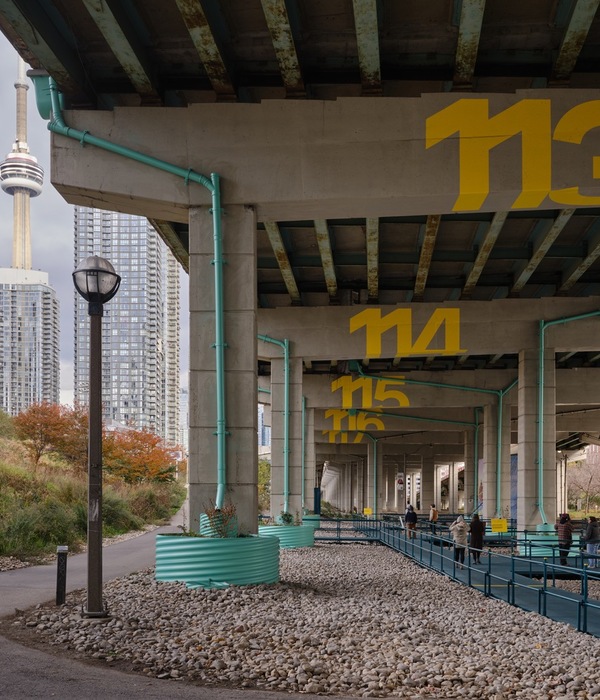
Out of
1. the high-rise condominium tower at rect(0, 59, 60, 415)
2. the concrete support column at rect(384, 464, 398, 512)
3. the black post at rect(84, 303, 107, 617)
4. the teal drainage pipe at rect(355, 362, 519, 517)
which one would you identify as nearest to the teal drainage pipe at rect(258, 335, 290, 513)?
the teal drainage pipe at rect(355, 362, 519, 517)

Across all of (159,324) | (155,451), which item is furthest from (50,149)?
(159,324)

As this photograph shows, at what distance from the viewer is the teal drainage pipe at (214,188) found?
1384cm

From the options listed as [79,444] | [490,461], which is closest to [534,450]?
[490,461]

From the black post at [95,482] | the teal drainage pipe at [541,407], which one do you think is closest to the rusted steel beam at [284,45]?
the black post at [95,482]

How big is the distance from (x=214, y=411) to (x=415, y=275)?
13800mm

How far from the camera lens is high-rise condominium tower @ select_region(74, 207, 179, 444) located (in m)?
165

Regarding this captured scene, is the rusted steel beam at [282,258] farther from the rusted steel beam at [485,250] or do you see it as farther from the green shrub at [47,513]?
the green shrub at [47,513]

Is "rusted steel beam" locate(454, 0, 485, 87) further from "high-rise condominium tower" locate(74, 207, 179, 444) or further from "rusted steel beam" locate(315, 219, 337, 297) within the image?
"high-rise condominium tower" locate(74, 207, 179, 444)

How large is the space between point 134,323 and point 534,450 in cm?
15230

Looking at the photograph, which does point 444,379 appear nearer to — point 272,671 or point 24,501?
point 24,501

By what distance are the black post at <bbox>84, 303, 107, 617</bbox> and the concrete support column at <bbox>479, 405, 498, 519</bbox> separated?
3349 cm

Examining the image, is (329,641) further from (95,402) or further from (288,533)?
(288,533)

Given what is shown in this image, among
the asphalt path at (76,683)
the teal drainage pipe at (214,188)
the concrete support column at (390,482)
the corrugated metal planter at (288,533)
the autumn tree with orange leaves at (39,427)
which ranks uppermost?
the teal drainage pipe at (214,188)

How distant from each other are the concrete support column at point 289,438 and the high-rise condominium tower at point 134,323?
133 m
